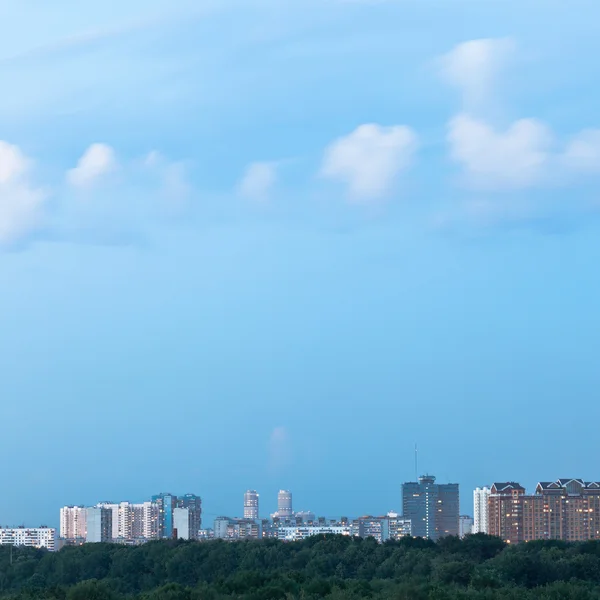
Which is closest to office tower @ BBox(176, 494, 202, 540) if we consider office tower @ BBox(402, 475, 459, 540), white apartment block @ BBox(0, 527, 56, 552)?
white apartment block @ BBox(0, 527, 56, 552)

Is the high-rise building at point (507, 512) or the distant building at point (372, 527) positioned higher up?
the high-rise building at point (507, 512)

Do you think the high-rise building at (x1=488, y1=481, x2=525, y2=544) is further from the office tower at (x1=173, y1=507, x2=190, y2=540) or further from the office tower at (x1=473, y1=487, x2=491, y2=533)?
the office tower at (x1=173, y1=507, x2=190, y2=540)

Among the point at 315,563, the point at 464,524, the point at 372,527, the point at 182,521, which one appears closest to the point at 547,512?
the point at 372,527

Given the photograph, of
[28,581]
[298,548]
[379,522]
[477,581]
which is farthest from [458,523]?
[477,581]

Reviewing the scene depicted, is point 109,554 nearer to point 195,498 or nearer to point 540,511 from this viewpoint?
point 540,511

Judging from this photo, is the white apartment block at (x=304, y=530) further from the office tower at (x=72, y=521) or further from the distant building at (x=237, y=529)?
the office tower at (x=72, y=521)

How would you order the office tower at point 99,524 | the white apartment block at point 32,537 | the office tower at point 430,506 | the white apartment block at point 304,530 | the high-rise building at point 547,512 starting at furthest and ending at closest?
the office tower at point 430,506
the office tower at point 99,524
the white apartment block at point 304,530
the white apartment block at point 32,537
the high-rise building at point 547,512

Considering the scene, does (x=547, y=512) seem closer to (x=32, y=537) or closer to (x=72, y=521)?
(x=32, y=537)

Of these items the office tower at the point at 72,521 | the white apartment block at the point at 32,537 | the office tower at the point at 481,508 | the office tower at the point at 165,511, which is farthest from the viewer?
the office tower at the point at 72,521

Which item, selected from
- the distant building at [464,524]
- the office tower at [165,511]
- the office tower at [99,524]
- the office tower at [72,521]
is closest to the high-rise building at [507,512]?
the distant building at [464,524]
